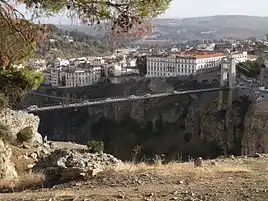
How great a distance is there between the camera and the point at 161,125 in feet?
157

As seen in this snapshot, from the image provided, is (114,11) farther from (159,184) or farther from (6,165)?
(6,165)

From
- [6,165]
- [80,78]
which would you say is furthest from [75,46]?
[6,165]

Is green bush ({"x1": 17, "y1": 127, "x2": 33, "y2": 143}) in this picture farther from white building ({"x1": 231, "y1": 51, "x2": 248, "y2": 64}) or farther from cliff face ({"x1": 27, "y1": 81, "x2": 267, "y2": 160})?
white building ({"x1": 231, "y1": 51, "x2": 248, "y2": 64})

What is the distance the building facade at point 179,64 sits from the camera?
175ft

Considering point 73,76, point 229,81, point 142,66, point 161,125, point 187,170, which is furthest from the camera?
point 142,66

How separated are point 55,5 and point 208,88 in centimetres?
4217

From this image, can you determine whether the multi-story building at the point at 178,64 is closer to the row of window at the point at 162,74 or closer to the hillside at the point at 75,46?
the row of window at the point at 162,74

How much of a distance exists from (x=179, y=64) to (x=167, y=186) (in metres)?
48.8

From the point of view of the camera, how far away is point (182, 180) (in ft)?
20.3

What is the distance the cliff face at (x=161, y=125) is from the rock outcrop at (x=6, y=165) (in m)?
23.0

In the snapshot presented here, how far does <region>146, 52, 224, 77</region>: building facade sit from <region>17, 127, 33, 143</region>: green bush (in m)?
40.7

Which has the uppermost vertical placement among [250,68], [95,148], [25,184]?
[25,184]

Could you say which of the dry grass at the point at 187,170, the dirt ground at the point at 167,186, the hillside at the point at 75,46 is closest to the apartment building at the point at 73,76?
the hillside at the point at 75,46

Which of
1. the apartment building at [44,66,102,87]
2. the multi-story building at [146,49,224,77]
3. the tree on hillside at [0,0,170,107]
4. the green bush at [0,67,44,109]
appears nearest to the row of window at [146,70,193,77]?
the multi-story building at [146,49,224,77]
